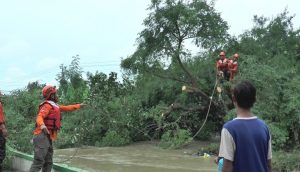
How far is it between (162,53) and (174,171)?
316 inches

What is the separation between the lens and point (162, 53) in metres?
19.6

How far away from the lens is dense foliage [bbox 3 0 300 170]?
16.6m

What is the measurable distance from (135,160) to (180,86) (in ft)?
18.7

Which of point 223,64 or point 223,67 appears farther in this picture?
point 223,67

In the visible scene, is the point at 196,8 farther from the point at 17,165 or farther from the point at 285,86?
the point at 17,165

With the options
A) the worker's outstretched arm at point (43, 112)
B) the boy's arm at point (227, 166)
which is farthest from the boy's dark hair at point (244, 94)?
the worker's outstretched arm at point (43, 112)

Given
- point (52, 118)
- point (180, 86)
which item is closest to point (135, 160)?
point (180, 86)

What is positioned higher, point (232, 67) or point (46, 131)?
point (232, 67)

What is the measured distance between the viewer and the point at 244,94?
3.46 metres

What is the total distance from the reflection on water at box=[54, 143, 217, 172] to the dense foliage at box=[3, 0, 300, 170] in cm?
82

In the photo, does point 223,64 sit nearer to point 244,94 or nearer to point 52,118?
point 52,118

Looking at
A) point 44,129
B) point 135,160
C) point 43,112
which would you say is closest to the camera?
point 44,129

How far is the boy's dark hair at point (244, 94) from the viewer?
3451 millimetres

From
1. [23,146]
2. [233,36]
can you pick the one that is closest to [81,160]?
[23,146]
